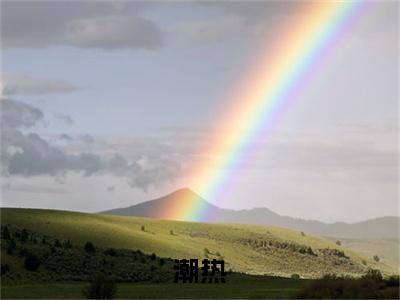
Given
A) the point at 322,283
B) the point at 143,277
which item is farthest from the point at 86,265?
the point at 322,283

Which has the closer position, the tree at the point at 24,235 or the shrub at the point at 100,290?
the shrub at the point at 100,290

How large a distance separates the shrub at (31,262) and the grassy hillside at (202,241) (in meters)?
26.3

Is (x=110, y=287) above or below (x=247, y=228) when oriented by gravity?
below

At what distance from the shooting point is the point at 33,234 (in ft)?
406

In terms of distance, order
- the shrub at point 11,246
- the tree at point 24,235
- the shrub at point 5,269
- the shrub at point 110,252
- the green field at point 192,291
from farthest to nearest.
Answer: the shrub at point 110,252
the tree at point 24,235
the shrub at point 11,246
the shrub at point 5,269
the green field at point 192,291

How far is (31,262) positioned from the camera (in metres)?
100

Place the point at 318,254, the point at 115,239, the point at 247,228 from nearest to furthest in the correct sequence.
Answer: the point at 115,239
the point at 318,254
the point at 247,228

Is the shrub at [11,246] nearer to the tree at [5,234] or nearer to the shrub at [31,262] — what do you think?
the shrub at [31,262]

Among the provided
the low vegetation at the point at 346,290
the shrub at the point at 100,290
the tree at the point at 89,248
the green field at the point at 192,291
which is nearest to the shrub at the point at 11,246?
the tree at the point at 89,248

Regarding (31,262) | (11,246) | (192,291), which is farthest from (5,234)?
(192,291)

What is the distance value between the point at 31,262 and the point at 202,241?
68.1 meters

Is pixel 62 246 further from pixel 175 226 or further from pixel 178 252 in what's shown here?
pixel 175 226

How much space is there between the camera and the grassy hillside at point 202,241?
14043 cm

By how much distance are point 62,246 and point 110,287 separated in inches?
2095
